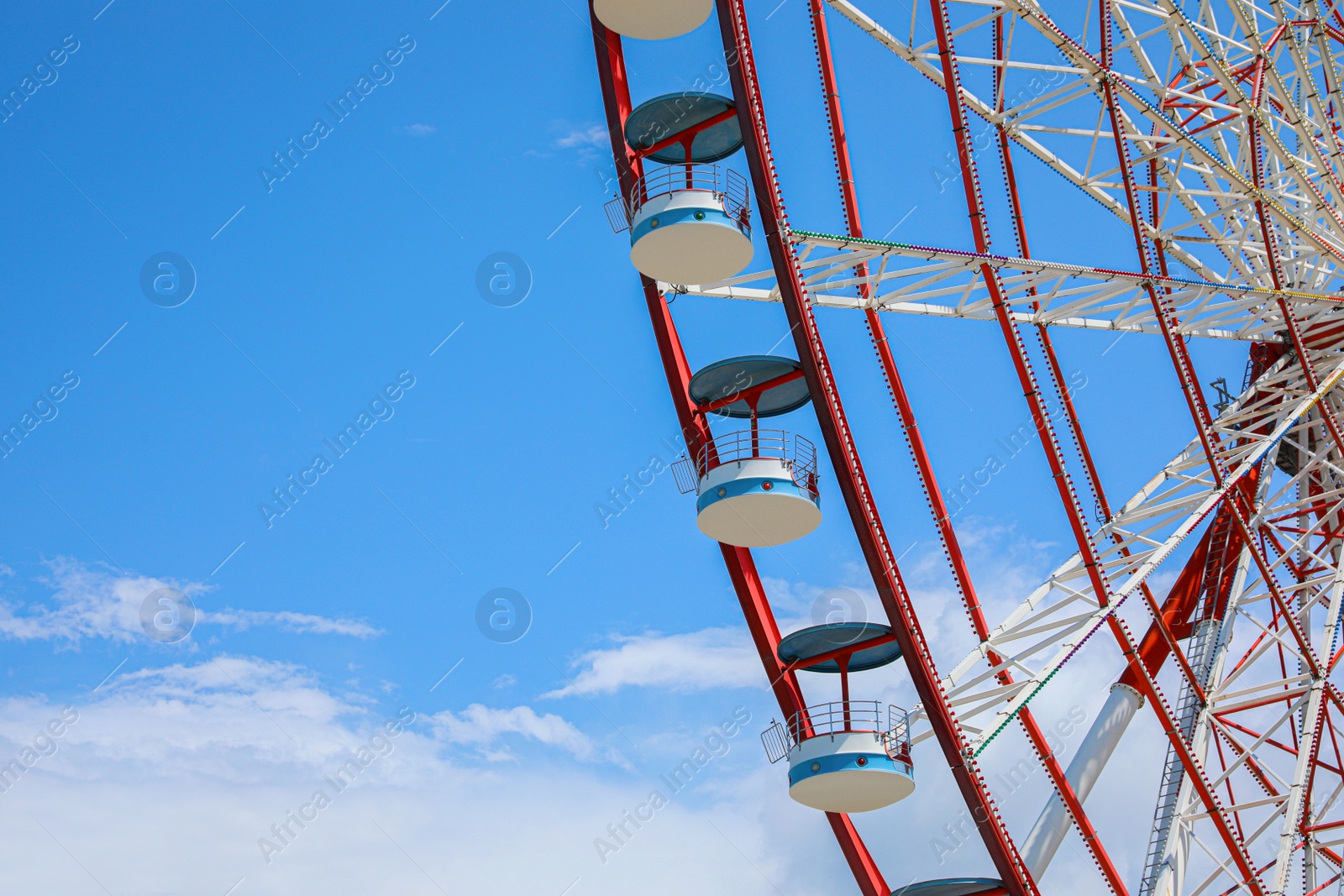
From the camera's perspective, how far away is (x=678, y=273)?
19.6 meters

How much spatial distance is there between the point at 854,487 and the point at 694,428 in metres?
3.24

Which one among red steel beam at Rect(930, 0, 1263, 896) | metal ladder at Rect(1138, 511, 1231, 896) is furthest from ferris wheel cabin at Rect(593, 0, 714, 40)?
metal ladder at Rect(1138, 511, 1231, 896)

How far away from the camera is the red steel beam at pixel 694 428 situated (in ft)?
66.7

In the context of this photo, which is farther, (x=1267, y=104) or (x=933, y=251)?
(x=1267, y=104)

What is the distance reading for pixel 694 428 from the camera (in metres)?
21.0

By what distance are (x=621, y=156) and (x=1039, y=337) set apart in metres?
7.75

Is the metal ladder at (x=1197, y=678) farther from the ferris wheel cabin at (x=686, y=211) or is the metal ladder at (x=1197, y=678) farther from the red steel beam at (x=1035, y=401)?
the ferris wheel cabin at (x=686, y=211)

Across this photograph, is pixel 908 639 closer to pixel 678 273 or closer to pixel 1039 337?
pixel 678 273

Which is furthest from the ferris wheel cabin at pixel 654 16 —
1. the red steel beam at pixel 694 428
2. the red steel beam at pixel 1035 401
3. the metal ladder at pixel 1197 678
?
the metal ladder at pixel 1197 678

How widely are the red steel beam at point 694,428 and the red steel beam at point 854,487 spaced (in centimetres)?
221

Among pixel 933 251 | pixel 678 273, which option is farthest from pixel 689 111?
pixel 933 251

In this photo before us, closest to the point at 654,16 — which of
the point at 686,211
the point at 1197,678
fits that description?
the point at 686,211

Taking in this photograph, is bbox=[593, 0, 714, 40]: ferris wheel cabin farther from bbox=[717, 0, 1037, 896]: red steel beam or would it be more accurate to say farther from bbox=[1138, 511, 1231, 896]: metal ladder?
bbox=[1138, 511, 1231, 896]: metal ladder

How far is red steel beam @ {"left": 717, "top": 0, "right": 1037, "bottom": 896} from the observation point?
18.4 meters
